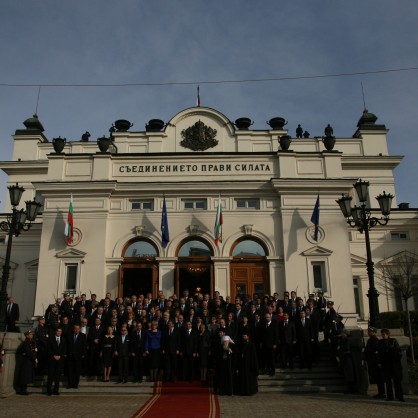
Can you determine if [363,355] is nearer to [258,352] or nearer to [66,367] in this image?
[258,352]

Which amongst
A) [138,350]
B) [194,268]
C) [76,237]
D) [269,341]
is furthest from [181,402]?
[76,237]

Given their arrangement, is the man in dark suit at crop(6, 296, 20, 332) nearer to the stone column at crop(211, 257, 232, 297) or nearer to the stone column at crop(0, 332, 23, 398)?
the stone column at crop(0, 332, 23, 398)

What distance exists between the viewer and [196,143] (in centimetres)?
2622

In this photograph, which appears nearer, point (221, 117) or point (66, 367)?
point (66, 367)

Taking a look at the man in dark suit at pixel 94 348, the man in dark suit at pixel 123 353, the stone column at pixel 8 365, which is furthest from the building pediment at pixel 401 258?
the stone column at pixel 8 365

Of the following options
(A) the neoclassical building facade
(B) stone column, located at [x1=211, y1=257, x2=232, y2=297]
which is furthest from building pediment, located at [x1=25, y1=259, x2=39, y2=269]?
(B) stone column, located at [x1=211, y1=257, x2=232, y2=297]

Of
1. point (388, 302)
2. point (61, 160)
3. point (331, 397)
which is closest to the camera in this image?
point (331, 397)

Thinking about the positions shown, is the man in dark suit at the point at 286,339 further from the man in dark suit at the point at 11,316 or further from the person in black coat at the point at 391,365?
the man in dark suit at the point at 11,316

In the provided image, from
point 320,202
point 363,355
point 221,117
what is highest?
point 221,117

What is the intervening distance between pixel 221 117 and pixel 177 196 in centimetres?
845

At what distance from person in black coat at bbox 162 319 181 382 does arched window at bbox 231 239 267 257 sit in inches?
281

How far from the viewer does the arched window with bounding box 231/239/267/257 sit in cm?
1955

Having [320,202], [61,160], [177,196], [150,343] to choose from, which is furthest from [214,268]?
[61,160]

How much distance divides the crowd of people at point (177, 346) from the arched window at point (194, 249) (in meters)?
5.66
